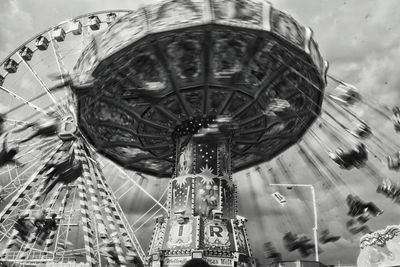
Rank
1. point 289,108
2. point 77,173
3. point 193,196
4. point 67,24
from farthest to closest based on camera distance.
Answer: point 67,24
point 77,173
point 289,108
point 193,196

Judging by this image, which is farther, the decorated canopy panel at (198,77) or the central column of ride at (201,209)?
the central column of ride at (201,209)

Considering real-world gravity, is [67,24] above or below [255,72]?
above

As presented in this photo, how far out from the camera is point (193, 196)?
1368 centimetres

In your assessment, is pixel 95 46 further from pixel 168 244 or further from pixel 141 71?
pixel 168 244

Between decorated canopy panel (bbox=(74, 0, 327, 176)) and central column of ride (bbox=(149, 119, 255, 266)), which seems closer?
decorated canopy panel (bbox=(74, 0, 327, 176))

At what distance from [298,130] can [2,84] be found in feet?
57.8

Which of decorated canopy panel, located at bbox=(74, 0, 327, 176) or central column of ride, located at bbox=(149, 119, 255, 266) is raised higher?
decorated canopy panel, located at bbox=(74, 0, 327, 176)

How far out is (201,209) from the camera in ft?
44.3

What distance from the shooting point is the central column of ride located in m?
12.8

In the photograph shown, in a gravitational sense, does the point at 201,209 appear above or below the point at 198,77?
below

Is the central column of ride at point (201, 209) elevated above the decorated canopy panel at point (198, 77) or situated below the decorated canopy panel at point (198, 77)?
below

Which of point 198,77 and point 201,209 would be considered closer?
point 201,209

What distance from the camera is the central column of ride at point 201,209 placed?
12.8 meters

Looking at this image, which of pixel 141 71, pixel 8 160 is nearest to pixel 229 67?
pixel 141 71
